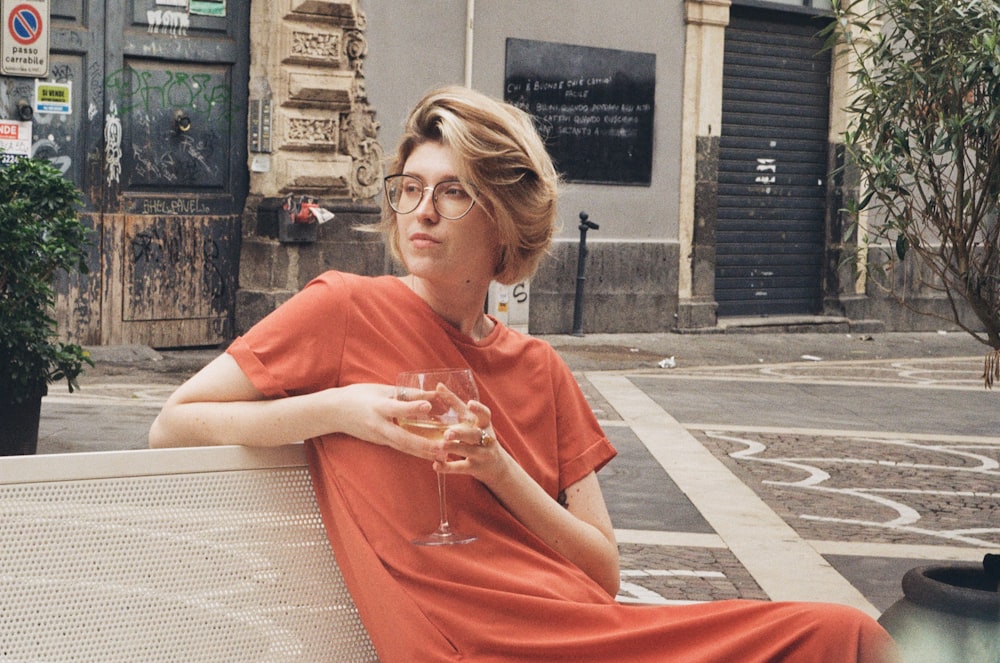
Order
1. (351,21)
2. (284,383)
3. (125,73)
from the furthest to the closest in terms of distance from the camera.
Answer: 1. (351,21)
2. (125,73)
3. (284,383)

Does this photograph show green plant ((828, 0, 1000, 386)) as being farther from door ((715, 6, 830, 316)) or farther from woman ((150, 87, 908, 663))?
door ((715, 6, 830, 316))

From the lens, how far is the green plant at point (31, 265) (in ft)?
21.7

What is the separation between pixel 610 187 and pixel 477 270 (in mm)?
13411

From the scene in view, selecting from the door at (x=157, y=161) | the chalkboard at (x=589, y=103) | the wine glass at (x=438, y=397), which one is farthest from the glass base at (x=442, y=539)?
the chalkboard at (x=589, y=103)

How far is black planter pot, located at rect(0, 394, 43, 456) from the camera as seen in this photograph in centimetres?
663

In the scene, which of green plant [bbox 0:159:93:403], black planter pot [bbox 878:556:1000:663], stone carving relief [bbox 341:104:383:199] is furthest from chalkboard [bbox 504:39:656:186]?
black planter pot [bbox 878:556:1000:663]

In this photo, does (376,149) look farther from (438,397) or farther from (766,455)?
(438,397)

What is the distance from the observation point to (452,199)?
249cm

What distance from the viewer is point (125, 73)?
1203 cm

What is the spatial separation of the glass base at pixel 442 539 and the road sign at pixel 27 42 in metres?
6.91

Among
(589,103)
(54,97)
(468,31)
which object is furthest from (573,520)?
(589,103)

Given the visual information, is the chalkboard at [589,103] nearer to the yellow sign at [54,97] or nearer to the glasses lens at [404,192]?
the yellow sign at [54,97]

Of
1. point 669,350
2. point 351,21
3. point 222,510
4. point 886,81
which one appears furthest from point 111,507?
point 669,350

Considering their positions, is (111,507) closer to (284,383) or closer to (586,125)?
(284,383)
